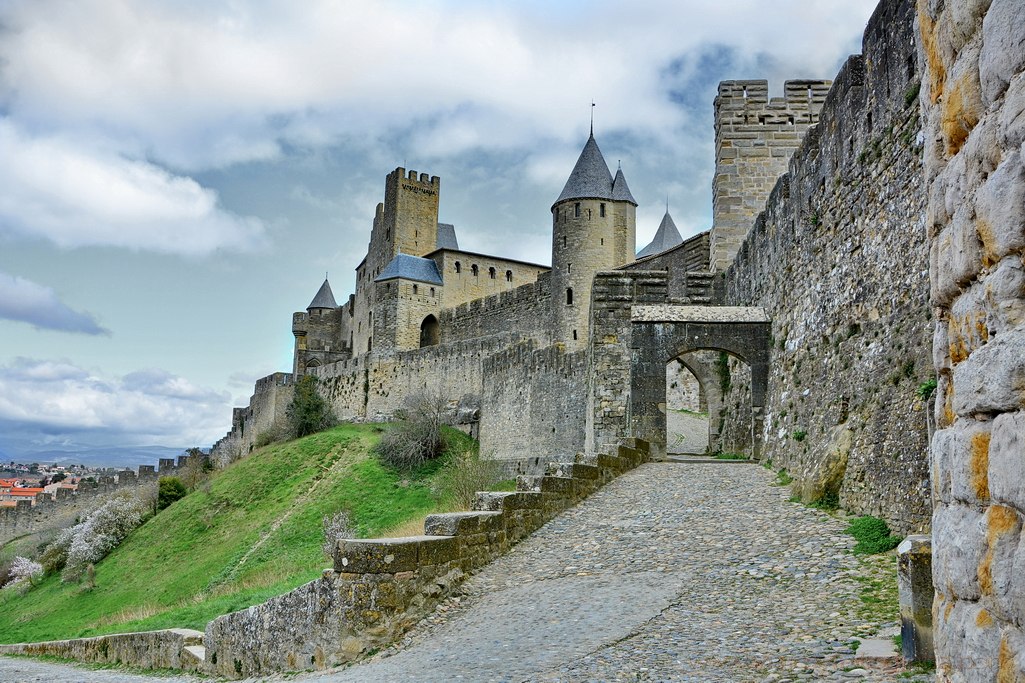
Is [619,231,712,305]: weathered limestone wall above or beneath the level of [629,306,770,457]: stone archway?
above

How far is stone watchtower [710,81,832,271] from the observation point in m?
22.6

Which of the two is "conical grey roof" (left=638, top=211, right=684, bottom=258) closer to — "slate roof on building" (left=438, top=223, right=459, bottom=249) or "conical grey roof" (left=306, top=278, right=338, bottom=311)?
"slate roof on building" (left=438, top=223, right=459, bottom=249)

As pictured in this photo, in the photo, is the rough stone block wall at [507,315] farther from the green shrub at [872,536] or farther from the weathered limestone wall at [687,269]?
the green shrub at [872,536]

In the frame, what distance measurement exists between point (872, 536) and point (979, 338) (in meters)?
6.28

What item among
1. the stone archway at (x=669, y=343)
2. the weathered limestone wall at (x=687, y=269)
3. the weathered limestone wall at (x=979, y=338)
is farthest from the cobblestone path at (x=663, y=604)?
the weathered limestone wall at (x=687, y=269)

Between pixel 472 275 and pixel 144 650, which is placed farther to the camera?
pixel 472 275

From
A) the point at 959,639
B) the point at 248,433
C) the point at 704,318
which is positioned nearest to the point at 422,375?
the point at 248,433

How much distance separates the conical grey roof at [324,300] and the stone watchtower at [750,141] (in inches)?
2091

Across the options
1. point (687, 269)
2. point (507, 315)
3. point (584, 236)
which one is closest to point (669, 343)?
point (687, 269)

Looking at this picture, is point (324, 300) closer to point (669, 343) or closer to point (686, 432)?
point (686, 432)

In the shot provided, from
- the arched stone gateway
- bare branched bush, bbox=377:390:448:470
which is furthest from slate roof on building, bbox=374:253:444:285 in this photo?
the arched stone gateway

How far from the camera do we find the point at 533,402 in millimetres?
30438

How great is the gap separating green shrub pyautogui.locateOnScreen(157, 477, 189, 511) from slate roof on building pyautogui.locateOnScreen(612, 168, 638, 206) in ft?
80.6

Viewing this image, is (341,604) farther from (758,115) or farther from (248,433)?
(248,433)
